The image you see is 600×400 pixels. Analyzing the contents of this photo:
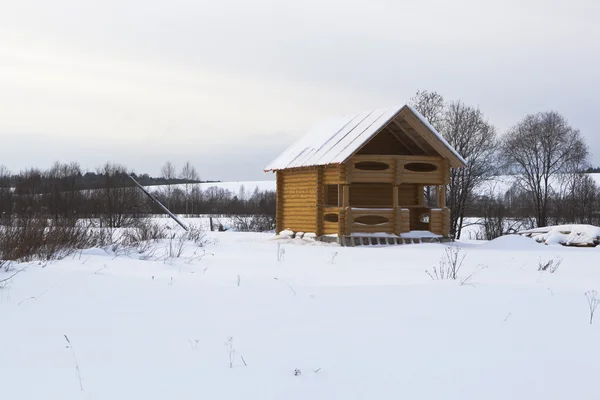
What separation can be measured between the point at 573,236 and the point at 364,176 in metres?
8.03

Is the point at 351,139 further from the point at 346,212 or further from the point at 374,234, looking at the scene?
the point at 374,234

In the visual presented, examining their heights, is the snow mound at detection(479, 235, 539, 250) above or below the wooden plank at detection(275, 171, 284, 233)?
below

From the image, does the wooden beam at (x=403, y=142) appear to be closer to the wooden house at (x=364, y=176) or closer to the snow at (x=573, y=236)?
the wooden house at (x=364, y=176)

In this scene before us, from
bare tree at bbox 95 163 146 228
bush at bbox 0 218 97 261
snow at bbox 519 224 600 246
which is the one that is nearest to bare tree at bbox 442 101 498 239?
snow at bbox 519 224 600 246

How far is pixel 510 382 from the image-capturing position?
452cm

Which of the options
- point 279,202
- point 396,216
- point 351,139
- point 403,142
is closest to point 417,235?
point 396,216

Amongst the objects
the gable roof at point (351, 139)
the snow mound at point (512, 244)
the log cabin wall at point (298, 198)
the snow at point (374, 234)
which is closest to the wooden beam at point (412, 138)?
the gable roof at point (351, 139)

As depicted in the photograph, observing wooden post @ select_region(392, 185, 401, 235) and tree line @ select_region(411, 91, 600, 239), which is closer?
wooden post @ select_region(392, 185, 401, 235)

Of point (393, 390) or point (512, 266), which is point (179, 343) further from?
point (512, 266)

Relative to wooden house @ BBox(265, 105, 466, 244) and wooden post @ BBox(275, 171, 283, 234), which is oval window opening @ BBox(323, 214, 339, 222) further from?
wooden post @ BBox(275, 171, 283, 234)

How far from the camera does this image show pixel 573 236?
2062 centimetres

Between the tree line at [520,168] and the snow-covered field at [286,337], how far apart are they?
25.7 m

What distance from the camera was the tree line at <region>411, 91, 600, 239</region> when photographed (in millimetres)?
32781

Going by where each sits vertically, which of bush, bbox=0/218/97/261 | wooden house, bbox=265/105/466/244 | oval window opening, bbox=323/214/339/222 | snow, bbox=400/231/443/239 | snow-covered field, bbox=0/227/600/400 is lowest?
snow-covered field, bbox=0/227/600/400
